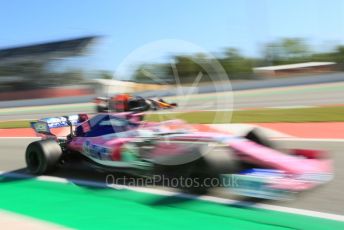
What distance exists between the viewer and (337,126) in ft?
35.5

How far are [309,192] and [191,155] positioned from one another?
4.74 ft

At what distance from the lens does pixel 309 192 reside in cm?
506

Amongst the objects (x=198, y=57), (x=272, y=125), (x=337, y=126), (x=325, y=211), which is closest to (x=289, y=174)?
(x=325, y=211)

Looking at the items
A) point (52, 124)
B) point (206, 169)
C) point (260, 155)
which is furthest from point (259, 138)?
point (52, 124)

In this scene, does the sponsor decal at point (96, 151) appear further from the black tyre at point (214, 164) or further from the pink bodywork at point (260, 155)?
the black tyre at point (214, 164)

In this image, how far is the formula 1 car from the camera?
468cm

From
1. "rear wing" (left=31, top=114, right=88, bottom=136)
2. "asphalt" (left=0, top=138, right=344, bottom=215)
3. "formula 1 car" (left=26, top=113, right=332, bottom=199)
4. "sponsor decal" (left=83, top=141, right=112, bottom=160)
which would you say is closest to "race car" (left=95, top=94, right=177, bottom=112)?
"formula 1 car" (left=26, top=113, right=332, bottom=199)

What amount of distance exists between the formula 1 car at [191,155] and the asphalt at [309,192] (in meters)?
0.20

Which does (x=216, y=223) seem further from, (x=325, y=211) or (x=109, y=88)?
(x=109, y=88)

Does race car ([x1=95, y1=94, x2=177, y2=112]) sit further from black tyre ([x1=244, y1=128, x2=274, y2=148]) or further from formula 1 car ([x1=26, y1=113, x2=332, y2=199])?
black tyre ([x1=244, y1=128, x2=274, y2=148])

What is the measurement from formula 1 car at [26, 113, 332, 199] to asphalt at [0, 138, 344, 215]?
20 centimetres

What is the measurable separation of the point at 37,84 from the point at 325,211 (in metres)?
43.1

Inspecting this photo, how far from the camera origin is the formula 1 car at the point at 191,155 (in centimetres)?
468

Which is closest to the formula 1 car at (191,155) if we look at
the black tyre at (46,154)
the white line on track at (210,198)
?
the black tyre at (46,154)
